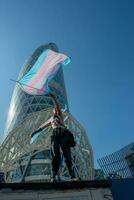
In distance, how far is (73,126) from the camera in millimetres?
31422

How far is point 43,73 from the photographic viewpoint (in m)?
10.8

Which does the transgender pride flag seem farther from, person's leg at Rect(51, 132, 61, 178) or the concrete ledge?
the concrete ledge

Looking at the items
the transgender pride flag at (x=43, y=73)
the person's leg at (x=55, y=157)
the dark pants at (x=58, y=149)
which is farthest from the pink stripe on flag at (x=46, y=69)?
the person's leg at (x=55, y=157)

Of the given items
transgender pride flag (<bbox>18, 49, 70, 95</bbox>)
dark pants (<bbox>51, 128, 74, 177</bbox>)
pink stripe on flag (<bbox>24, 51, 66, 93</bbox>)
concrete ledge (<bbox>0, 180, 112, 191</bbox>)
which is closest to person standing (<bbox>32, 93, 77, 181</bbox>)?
dark pants (<bbox>51, 128, 74, 177</bbox>)

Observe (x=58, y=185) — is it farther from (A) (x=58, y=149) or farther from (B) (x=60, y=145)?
(B) (x=60, y=145)

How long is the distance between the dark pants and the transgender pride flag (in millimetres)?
4539

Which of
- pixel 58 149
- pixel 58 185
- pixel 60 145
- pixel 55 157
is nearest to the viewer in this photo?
pixel 58 185

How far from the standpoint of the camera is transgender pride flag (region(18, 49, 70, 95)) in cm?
1088

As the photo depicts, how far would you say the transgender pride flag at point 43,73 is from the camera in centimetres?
1088

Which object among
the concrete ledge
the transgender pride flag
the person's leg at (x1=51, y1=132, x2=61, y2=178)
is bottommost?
the concrete ledge

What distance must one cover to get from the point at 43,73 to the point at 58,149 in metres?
5.39

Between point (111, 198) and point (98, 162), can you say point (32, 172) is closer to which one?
point (98, 162)

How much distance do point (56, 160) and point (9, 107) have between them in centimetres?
9708

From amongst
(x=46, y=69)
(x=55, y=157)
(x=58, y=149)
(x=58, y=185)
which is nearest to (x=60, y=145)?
(x=58, y=149)
